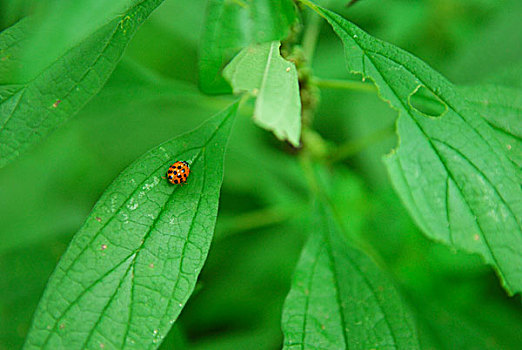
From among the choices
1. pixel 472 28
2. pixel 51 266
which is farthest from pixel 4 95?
pixel 472 28

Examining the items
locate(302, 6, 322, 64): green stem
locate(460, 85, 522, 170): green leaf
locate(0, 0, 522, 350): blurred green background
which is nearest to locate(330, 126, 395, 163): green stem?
locate(0, 0, 522, 350): blurred green background

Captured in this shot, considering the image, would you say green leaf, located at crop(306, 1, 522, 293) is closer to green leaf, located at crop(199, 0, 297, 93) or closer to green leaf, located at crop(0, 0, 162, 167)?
green leaf, located at crop(199, 0, 297, 93)


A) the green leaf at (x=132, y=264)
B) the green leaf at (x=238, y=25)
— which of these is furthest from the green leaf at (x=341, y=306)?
the green leaf at (x=238, y=25)

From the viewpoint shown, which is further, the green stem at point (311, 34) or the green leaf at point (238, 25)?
the green stem at point (311, 34)

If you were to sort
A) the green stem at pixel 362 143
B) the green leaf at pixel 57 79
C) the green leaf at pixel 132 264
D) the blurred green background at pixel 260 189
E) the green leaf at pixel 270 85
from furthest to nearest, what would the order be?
1. the green stem at pixel 362 143
2. the blurred green background at pixel 260 189
3. the green leaf at pixel 57 79
4. the green leaf at pixel 132 264
5. the green leaf at pixel 270 85

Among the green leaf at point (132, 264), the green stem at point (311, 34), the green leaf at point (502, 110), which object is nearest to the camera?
the green leaf at point (132, 264)

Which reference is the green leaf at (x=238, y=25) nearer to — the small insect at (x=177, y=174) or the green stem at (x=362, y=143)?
the small insect at (x=177, y=174)
